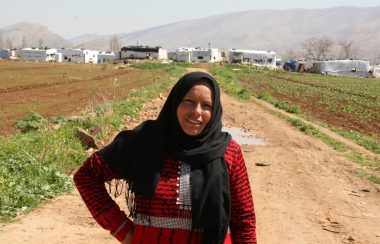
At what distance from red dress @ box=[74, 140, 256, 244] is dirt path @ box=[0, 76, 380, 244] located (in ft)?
10.1

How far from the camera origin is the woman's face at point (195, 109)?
93.3 inches

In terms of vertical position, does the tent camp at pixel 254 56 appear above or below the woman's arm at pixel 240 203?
above

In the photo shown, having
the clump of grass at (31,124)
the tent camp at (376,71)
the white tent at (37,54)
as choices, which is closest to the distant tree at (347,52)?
the tent camp at (376,71)

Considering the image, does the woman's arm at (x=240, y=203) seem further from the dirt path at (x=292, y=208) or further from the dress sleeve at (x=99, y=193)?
the dirt path at (x=292, y=208)

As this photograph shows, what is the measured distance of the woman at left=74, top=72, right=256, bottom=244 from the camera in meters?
2.35

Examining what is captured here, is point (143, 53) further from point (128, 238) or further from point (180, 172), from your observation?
point (180, 172)

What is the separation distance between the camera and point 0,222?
5.63 meters

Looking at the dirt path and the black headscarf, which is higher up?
the black headscarf

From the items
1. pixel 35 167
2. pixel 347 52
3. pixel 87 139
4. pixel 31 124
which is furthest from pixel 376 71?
pixel 35 167

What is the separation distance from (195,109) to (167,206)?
1.59ft

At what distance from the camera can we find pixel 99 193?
248cm

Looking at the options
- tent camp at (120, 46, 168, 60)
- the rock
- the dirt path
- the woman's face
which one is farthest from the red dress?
tent camp at (120, 46, 168, 60)

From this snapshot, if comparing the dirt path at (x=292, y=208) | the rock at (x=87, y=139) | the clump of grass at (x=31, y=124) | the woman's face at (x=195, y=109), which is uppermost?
the woman's face at (x=195, y=109)

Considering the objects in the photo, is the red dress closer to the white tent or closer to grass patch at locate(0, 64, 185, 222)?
grass patch at locate(0, 64, 185, 222)
